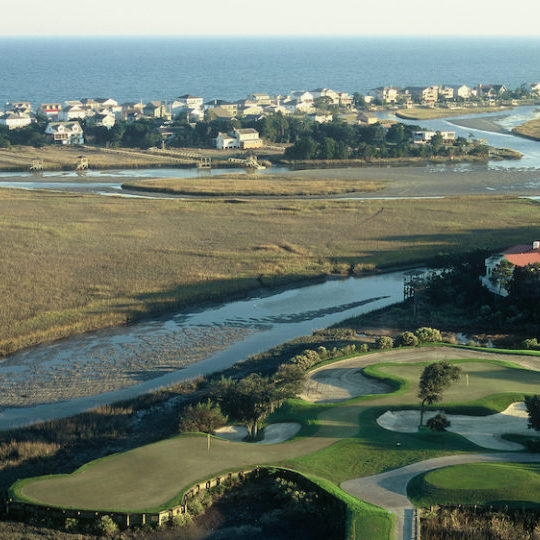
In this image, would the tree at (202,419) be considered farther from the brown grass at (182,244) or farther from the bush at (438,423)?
the brown grass at (182,244)

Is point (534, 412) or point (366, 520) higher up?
point (534, 412)

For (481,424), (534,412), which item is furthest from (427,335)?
(534,412)

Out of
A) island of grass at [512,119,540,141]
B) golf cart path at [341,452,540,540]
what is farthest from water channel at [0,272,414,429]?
island of grass at [512,119,540,141]

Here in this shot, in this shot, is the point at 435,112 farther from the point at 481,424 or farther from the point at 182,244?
the point at 481,424

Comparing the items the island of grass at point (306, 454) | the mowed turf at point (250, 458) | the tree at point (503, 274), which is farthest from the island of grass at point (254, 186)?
the mowed turf at point (250, 458)

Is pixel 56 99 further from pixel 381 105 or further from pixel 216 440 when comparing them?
pixel 216 440

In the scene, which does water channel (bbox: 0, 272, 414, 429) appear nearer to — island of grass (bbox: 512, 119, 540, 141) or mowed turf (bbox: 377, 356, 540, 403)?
mowed turf (bbox: 377, 356, 540, 403)

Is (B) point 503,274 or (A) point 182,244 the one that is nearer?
(B) point 503,274
